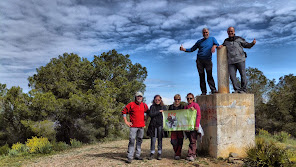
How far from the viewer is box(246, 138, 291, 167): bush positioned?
5.61 m

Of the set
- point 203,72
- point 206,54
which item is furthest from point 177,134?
point 206,54

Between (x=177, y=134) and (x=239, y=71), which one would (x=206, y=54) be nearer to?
(x=239, y=71)

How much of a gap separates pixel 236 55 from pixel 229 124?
187 centimetres

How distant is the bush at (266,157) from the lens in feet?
18.4

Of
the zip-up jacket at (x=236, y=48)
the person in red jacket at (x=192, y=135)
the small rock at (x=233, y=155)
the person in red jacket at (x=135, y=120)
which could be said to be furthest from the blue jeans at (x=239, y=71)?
the person in red jacket at (x=135, y=120)

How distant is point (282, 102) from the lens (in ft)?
67.8

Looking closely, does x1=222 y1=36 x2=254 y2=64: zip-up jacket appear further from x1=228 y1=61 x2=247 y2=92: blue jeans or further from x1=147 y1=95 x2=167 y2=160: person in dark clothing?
x1=147 y1=95 x2=167 y2=160: person in dark clothing

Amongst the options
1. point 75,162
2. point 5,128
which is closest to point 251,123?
point 75,162

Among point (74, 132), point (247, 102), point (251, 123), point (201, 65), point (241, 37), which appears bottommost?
point (74, 132)

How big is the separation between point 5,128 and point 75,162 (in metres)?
13.8

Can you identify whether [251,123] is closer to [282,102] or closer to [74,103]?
[74,103]

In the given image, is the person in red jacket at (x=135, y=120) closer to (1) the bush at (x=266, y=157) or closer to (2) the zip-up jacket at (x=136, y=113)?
(2) the zip-up jacket at (x=136, y=113)

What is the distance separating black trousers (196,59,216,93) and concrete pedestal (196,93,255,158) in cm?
60

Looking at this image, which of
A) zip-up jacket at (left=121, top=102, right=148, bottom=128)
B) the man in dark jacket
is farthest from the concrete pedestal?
zip-up jacket at (left=121, top=102, right=148, bottom=128)
